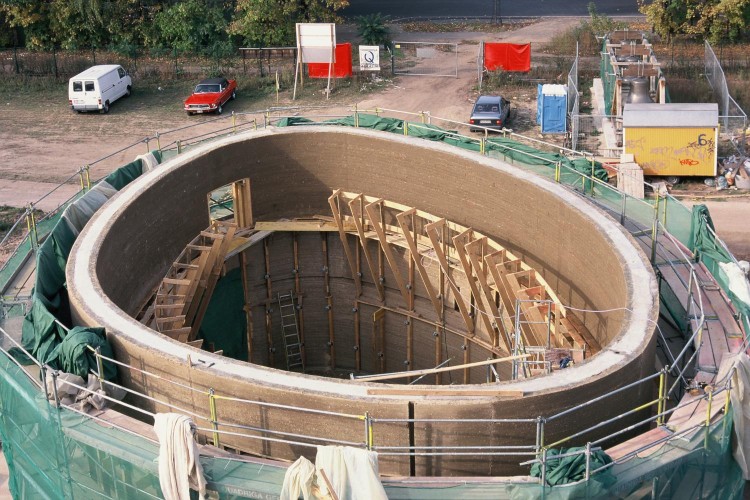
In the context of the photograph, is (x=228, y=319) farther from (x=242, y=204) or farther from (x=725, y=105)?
(x=725, y=105)

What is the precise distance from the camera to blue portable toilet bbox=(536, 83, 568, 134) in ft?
143

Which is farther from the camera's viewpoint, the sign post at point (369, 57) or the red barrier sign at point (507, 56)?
the sign post at point (369, 57)

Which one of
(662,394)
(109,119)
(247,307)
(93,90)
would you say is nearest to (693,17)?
(109,119)

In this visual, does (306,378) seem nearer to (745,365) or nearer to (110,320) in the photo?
(110,320)

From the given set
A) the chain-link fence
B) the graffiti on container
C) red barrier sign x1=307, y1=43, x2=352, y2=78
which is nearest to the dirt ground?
red barrier sign x1=307, y1=43, x2=352, y2=78

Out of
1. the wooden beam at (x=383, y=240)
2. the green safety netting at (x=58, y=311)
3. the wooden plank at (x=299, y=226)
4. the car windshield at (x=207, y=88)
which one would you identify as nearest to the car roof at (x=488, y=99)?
the car windshield at (x=207, y=88)

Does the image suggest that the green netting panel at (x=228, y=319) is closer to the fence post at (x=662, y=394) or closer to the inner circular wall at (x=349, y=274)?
the inner circular wall at (x=349, y=274)

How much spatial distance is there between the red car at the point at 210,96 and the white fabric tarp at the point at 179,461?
3202cm

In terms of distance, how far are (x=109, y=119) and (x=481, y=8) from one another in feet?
77.5

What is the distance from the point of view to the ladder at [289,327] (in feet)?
108

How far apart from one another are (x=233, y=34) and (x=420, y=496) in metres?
39.8

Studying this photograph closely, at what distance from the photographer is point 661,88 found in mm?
42281

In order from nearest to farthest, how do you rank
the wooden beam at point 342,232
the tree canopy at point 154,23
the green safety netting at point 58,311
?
the green safety netting at point 58,311 < the wooden beam at point 342,232 < the tree canopy at point 154,23

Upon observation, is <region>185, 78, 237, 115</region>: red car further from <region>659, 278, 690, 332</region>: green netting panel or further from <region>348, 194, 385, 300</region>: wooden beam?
<region>659, 278, 690, 332</region>: green netting panel
